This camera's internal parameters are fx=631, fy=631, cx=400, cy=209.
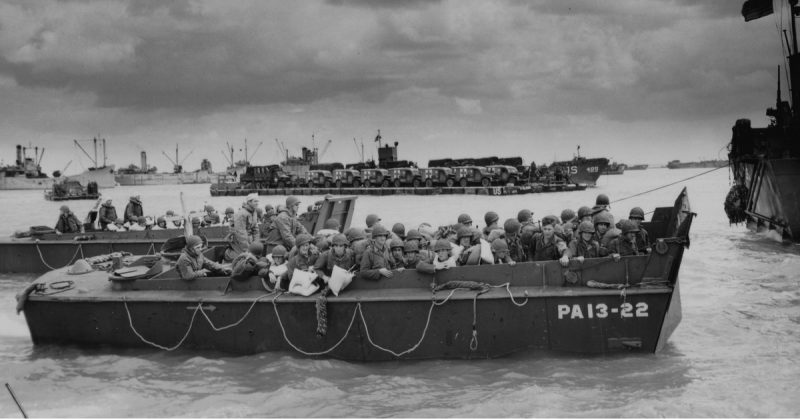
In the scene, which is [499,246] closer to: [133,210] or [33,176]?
[133,210]

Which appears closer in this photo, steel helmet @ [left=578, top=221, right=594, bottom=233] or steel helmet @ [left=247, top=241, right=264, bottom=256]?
steel helmet @ [left=578, top=221, right=594, bottom=233]

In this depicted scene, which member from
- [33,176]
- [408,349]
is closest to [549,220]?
[408,349]

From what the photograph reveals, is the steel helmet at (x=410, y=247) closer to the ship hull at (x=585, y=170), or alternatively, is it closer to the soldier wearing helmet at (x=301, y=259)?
the soldier wearing helmet at (x=301, y=259)

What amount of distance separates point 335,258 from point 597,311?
302 centimetres

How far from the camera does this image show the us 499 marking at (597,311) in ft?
21.9

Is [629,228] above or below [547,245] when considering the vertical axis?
above

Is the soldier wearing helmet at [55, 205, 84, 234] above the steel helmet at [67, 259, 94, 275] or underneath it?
above

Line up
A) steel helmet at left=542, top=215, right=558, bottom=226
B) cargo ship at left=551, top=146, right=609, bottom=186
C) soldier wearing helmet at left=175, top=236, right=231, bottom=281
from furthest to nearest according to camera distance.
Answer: cargo ship at left=551, top=146, right=609, bottom=186, steel helmet at left=542, top=215, right=558, bottom=226, soldier wearing helmet at left=175, top=236, right=231, bottom=281

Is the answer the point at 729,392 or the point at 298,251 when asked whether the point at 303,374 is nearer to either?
the point at 298,251

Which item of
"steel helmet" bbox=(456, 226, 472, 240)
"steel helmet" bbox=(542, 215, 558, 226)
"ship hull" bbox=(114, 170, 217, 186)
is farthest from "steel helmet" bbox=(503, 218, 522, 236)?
Answer: "ship hull" bbox=(114, 170, 217, 186)

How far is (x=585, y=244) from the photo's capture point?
7.52 metres

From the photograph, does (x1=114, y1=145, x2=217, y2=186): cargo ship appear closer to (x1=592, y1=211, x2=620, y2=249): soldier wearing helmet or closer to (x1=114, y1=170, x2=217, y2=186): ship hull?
(x1=114, y1=170, x2=217, y2=186): ship hull

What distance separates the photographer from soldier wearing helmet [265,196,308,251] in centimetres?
1016

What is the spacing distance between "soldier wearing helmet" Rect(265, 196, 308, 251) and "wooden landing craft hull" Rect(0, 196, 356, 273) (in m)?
4.67
